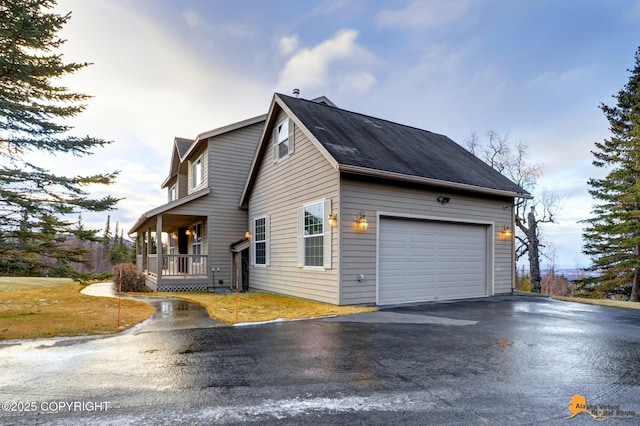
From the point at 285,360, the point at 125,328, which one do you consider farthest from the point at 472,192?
the point at 125,328

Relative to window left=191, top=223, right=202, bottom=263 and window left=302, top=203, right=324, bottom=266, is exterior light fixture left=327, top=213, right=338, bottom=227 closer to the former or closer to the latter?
window left=302, top=203, right=324, bottom=266

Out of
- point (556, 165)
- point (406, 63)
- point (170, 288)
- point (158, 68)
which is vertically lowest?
point (170, 288)

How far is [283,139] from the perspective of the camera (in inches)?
478

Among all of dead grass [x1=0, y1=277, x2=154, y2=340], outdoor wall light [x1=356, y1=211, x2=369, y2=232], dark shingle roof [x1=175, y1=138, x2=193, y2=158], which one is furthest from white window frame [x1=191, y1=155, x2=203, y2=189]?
outdoor wall light [x1=356, y1=211, x2=369, y2=232]

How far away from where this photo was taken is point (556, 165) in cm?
2342

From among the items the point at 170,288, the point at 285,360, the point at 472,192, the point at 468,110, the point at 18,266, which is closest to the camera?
the point at 285,360

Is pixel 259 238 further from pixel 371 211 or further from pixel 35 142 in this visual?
pixel 35 142

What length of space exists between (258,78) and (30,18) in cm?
1003

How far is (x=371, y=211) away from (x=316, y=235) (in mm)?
1682

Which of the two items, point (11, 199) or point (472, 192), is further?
point (472, 192)

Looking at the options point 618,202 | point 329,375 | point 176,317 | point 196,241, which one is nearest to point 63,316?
point 176,317

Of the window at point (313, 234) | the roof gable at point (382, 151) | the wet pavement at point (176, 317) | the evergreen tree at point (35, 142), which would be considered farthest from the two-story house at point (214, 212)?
the window at point (313, 234)

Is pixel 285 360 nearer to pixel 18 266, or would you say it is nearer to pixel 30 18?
pixel 18 266

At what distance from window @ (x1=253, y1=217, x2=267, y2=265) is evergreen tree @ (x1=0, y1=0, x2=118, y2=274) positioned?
5.19 m
